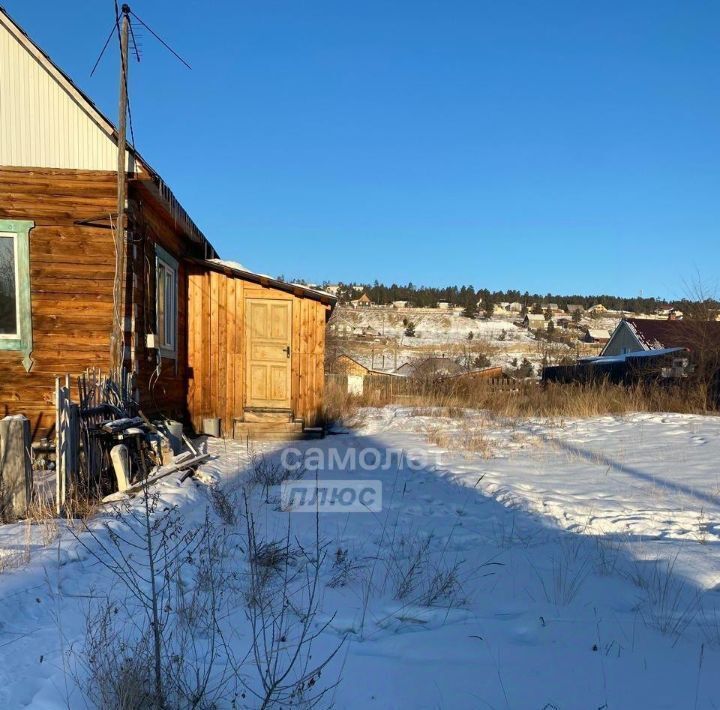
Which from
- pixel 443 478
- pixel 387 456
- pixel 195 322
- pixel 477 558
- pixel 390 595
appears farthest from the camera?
pixel 195 322

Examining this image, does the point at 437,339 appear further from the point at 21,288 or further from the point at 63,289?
the point at 21,288

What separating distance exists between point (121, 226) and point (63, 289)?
1134mm

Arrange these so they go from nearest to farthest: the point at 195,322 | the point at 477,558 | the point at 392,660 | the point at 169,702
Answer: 1. the point at 169,702
2. the point at 392,660
3. the point at 477,558
4. the point at 195,322

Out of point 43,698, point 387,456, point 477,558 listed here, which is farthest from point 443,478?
point 43,698

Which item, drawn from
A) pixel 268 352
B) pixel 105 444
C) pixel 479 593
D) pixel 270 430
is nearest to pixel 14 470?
pixel 105 444

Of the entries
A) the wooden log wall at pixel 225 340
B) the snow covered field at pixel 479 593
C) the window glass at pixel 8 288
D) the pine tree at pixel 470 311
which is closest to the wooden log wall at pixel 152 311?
the wooden log wall at pixel 225 340

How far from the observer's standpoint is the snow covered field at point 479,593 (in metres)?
2.19

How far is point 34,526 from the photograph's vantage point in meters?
3.87

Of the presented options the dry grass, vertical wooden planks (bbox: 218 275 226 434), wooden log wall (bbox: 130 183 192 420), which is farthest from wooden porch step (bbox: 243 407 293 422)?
the dry grass

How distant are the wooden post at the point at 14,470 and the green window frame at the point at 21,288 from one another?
8.69 feet

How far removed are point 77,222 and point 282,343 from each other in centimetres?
379

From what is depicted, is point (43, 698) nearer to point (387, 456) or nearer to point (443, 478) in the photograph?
point (443, 478)

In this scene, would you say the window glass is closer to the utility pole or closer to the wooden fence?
the utility pole

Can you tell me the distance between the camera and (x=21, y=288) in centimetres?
646
